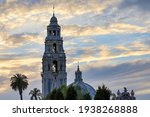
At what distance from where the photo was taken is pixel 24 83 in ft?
384

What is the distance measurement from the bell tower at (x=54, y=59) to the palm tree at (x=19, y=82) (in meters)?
31.1

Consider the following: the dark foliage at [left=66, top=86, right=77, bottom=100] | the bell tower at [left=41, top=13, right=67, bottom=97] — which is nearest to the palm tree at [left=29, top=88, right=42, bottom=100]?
the bell tower at [left=41, top=13, right=67, bottom=97]

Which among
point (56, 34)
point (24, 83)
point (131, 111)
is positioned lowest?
point (131, 111)

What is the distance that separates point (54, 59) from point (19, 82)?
110 feet

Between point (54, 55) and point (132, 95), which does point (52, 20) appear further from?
point (132, 95)

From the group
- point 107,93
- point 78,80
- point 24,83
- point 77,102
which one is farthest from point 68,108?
point 78,80

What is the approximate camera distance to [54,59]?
490 feet

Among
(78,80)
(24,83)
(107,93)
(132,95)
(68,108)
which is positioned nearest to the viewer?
(68,108)

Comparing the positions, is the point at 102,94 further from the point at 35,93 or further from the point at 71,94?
the point at 35,93

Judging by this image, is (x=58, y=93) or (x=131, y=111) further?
(x=58, y=93)

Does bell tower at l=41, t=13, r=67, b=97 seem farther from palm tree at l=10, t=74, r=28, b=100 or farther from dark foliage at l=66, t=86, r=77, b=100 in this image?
dark foliage at l=66, t=86, r=77, b=100

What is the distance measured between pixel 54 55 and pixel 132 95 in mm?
24841

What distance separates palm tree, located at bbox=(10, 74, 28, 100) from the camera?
116938 mm

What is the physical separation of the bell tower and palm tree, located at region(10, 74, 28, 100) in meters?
31.1
